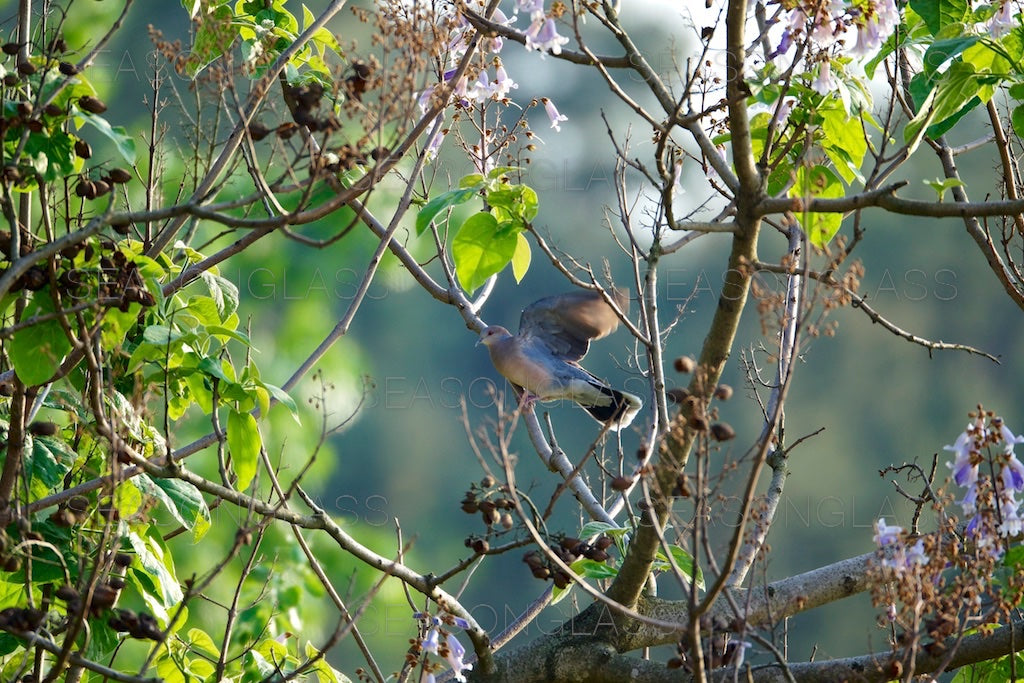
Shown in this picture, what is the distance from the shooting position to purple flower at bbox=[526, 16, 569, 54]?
7.09 ft

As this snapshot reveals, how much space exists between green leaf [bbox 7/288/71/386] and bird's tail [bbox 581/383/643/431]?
58.3 inches

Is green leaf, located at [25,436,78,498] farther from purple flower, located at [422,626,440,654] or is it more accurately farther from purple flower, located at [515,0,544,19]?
purple flower, located at [515,0,544,19]

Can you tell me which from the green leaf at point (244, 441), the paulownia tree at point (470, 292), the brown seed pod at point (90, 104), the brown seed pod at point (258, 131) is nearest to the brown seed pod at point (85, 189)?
the paulownia tree at point (470, 292)

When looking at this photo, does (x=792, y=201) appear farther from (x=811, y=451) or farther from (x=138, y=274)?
(x=811, y=451)

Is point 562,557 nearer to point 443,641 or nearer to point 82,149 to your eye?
point 443,641

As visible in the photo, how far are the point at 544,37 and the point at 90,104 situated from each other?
0.84 m

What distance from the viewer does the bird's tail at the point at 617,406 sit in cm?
319

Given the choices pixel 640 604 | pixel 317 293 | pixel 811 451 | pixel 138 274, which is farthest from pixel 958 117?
pixel 811 451

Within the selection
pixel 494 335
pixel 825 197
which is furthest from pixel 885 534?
pixel 494 335

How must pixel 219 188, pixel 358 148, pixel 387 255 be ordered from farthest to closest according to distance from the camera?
pixel 387 255 < pixel 219 188 < pixel 358 148

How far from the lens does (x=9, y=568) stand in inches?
64.1

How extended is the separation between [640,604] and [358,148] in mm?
1223

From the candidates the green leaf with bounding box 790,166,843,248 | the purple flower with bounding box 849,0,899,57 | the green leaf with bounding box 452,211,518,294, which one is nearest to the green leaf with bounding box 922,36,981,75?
the purple flower with bounding box 849,0,899,57

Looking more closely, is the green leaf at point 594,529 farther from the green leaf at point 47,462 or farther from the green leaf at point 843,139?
the green leaf at point 47,462
